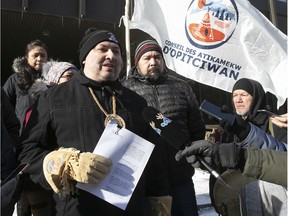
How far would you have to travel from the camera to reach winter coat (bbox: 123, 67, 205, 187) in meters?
2.75

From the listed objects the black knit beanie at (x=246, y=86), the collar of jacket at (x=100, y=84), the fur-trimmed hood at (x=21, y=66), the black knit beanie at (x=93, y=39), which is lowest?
the fur-trimmed hood at (x=21, y=66)

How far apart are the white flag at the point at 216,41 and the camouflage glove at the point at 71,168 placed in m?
3.08

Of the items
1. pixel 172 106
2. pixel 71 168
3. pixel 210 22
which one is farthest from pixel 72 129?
pixel 210 22

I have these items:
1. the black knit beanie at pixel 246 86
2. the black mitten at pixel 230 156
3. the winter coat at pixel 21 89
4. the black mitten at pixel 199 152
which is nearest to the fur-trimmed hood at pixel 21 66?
the winter coat at pixel 21 89

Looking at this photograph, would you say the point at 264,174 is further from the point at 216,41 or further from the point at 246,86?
the point at 216,41

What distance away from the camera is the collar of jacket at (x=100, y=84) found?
6.71ft

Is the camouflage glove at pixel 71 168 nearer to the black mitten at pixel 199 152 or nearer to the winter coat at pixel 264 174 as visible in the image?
the black mitten at pixel 199 152

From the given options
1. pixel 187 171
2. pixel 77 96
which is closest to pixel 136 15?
pixel 187 171

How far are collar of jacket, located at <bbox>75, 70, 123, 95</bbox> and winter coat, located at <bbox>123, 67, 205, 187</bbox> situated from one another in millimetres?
714

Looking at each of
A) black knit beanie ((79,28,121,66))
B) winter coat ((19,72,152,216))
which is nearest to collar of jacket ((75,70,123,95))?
winter coat ((19,72,152,216))

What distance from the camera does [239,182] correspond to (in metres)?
2.27

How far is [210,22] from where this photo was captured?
4941 millimetres

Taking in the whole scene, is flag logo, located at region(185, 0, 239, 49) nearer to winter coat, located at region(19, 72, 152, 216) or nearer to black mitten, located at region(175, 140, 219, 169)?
winter coat, located at region(19, 72, 152, 216)

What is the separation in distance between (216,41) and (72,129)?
3.50m
